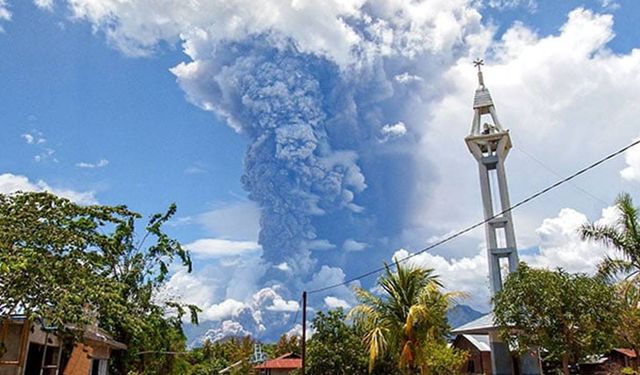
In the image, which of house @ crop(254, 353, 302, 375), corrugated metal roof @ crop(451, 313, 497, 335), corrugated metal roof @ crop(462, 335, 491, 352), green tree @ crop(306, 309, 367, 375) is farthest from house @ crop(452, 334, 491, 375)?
house @ crop(254, 353, 302, 375)

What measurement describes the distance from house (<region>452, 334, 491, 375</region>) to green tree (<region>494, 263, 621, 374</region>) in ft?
41.6

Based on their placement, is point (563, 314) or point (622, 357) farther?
point (622, 357)

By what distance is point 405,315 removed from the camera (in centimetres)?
1570

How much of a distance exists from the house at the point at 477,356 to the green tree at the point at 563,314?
12668 millimetres

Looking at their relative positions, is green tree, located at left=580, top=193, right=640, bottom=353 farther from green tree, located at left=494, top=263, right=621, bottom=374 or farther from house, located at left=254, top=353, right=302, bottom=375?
house, located at left=254, top=353, right=302, bottom=375

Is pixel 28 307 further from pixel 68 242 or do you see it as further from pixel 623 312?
pixel 623 312

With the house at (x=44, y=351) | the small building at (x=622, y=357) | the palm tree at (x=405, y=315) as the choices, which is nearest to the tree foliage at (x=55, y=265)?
the house at (x=44, y=351)

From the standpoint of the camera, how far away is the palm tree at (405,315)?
15.1 metres

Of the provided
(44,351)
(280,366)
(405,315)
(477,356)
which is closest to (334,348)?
(405,315)

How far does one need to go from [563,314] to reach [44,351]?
1554cm

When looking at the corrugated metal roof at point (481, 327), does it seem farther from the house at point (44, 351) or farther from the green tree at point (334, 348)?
the house at point (44, 351)

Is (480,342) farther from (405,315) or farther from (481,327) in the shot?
(405,315)

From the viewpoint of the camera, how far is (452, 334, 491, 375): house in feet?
98.0

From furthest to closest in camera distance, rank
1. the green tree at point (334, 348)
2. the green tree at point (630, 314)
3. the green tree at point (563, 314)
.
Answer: the green tree at point (334, 348) < the green tree at point (630, 314) < the green tree at point (563, 314)
